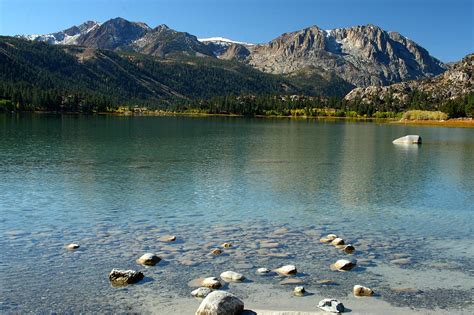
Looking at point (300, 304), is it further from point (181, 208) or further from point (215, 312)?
point (181, 208)

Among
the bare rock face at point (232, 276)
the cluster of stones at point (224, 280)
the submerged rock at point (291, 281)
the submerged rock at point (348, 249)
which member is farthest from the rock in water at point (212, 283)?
the submerged rock at point (348, 249)

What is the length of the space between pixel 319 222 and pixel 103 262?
13.9 m

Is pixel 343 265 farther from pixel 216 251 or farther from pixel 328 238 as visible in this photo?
pixel 216 251

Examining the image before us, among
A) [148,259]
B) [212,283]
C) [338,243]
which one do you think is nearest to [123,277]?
[148,259]

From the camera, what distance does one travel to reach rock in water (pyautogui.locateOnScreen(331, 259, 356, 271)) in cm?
2012

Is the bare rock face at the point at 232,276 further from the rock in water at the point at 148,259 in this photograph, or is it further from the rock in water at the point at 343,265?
the rock in water at the point at 343,265

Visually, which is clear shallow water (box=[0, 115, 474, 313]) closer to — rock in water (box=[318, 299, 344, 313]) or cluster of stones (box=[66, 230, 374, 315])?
cluster of stones (box=[66, 230, 374, 315])

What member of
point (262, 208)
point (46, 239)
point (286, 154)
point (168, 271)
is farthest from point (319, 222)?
point (286, 154)

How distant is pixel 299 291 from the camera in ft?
57.0

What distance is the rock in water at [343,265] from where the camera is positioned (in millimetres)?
20122

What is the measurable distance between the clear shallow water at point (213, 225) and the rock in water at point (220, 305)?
209 centimetres

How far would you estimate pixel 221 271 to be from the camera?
19.7m

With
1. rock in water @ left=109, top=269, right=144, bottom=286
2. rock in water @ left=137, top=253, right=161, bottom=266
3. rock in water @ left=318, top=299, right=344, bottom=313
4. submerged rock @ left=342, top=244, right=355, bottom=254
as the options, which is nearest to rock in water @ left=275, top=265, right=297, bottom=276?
rock in water @ left=318, top=299, right=344, bottom=313

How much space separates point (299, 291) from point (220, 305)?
3.84 meters
